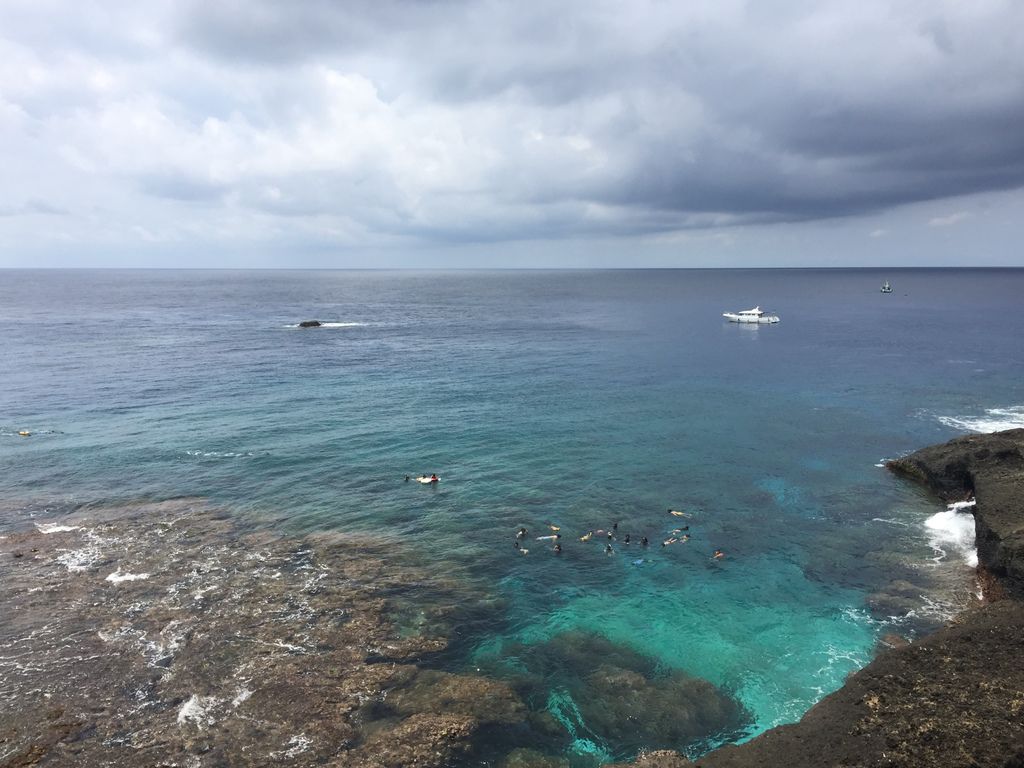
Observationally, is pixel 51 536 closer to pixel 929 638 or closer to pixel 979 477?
pixel 929 638

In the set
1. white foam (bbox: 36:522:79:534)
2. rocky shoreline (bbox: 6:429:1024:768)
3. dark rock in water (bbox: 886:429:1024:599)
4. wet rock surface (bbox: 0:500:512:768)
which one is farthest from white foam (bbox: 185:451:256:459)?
dark rock in water (bbox: 886:429:1024:599)

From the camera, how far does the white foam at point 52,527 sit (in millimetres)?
46438

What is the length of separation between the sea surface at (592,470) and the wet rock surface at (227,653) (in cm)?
319

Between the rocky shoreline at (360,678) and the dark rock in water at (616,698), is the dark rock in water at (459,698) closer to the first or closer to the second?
the rocky shoreline at (360,678)

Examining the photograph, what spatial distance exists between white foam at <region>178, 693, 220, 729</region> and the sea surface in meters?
11.8

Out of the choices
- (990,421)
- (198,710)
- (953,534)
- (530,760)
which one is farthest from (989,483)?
(198,710)

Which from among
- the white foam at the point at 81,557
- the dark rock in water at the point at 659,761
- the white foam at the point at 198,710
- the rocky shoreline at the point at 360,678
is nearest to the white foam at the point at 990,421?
the rocky shoreline at the point at 360,678

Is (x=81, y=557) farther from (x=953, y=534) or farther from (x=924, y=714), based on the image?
(x=953, y=534)

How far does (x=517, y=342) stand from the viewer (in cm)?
14062

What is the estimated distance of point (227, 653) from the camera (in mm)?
32625

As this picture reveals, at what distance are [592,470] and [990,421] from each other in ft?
173

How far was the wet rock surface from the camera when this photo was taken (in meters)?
26.9

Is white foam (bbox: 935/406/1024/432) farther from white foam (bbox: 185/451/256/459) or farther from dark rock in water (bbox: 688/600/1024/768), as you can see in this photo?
white foam (bbox: 185/451/256/459)

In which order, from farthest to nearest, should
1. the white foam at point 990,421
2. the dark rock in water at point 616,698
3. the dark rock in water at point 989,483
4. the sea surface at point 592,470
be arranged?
the white foam at point 990,421
the sea surface at point 592,470
the dark rock in water at point 989,483
the dark rock in water at point 616,698
